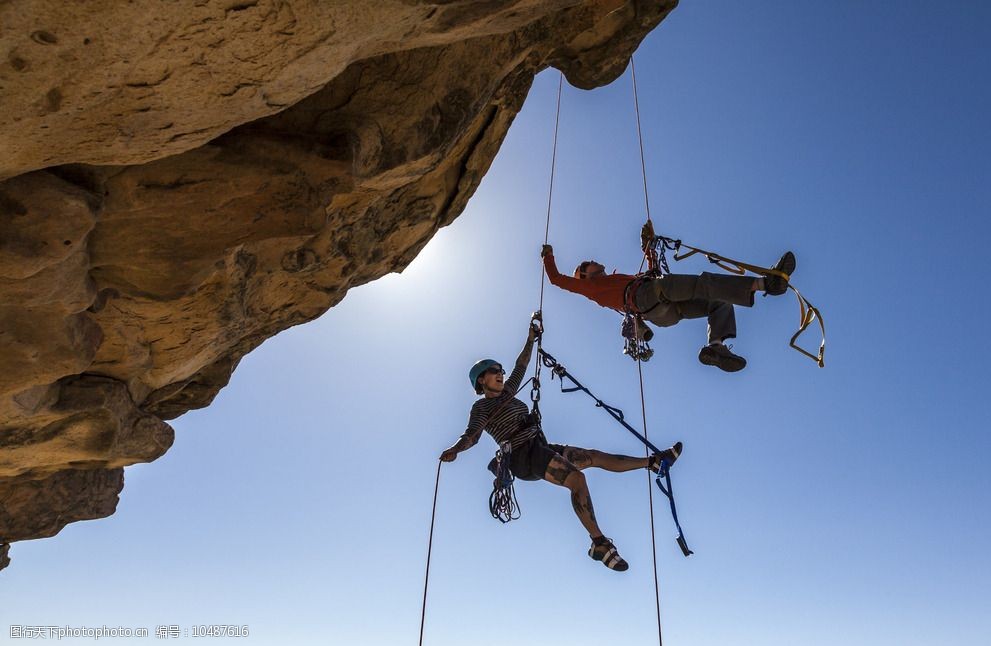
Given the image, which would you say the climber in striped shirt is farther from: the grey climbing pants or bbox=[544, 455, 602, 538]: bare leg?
the grey climbing pants

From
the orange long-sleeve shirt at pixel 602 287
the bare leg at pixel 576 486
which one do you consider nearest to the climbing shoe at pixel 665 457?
the bare leg at pixel 576 486

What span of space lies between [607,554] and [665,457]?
0.92 m

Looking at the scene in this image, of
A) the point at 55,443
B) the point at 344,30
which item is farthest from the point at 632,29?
the point at 55,443

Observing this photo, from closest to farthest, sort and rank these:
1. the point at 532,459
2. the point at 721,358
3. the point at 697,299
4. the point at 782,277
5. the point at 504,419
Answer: the point at 782,277, the point at 721,358, the point at 697,299, the point at 532,459, the point at 504,419

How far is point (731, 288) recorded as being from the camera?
5906 millimetres

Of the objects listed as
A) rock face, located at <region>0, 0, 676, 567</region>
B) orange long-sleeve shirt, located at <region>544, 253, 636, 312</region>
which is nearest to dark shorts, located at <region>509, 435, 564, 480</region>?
orange long-sleeve shirt, located at <region>544, 253, 636, 312</region>

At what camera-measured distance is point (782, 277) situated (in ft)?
18.4

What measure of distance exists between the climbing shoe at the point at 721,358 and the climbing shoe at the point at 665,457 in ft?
2.63

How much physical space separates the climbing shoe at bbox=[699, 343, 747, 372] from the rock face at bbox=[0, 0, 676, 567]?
2235 millimetres

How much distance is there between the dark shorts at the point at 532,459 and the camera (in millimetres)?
6469

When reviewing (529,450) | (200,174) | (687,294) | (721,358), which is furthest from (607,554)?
(200,174)

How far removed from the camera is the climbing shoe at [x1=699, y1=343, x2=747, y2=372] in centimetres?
588

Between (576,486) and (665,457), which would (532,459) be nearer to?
(576,486)

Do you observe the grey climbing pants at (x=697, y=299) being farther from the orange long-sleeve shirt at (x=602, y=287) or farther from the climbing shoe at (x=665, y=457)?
the climbing shoe at (x=665, y=457)
